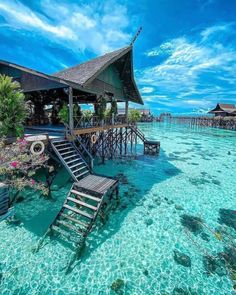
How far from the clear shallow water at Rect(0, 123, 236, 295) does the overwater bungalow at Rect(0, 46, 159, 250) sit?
77 cm

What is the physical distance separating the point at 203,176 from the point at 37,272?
439 inches

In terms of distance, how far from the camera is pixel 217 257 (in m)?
4.95

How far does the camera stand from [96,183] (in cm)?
686

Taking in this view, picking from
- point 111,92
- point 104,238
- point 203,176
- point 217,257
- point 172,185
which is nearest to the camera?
point 217,257

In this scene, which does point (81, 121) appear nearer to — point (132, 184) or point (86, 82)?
point (86, 82)

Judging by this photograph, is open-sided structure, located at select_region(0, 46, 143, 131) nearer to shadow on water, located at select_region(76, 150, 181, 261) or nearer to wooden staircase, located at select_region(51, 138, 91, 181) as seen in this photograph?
wooden staircase, located at select_region(51, 138, 91, 181)

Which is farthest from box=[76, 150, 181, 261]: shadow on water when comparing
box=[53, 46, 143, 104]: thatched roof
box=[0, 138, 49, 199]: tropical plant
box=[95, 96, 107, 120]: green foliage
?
box=[53, 46, 143, 104]: thatched roof

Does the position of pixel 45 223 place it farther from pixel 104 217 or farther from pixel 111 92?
pixel 111 92

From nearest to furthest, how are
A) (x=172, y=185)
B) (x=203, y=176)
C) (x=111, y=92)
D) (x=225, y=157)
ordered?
1. (x=172, y=185)
2. (x=203, y=176)
3. (x=111, y=92)
4. (x=225, y=157)

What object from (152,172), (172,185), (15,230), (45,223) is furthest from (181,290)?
(152,172)

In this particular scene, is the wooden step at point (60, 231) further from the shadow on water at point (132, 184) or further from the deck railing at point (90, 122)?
the deck railing at point (90, 122)

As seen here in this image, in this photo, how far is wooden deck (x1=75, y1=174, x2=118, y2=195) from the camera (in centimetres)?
633

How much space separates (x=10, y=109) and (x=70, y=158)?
3279 mm

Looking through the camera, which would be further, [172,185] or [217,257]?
[172,185]
